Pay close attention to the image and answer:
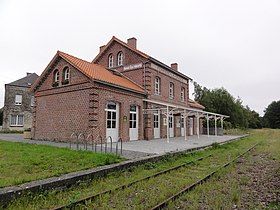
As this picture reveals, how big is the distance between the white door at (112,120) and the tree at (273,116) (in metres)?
64.6

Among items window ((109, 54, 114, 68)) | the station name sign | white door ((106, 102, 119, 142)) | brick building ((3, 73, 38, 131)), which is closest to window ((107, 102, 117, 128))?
white door ((106, 102, 119, 142))

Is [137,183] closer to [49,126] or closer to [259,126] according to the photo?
[49,126]

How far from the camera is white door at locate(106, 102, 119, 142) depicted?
537 inches

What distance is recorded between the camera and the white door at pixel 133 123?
15548 mm

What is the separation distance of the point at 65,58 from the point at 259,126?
216 feet

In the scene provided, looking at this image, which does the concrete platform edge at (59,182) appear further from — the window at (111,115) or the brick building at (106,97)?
the window at (111,115)

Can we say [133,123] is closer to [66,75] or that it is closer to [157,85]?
[157,85]

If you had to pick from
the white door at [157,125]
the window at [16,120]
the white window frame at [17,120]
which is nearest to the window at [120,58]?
the white door at [157,125]

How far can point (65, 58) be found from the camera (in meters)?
14.4

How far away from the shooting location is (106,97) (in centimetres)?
1329

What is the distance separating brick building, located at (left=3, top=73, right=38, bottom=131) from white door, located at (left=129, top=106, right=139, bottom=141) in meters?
22.7

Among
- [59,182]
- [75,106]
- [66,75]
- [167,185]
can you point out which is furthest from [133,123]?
[59,182]

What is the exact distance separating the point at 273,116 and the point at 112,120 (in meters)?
66.7

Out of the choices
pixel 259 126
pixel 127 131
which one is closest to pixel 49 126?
pixel 127 131
